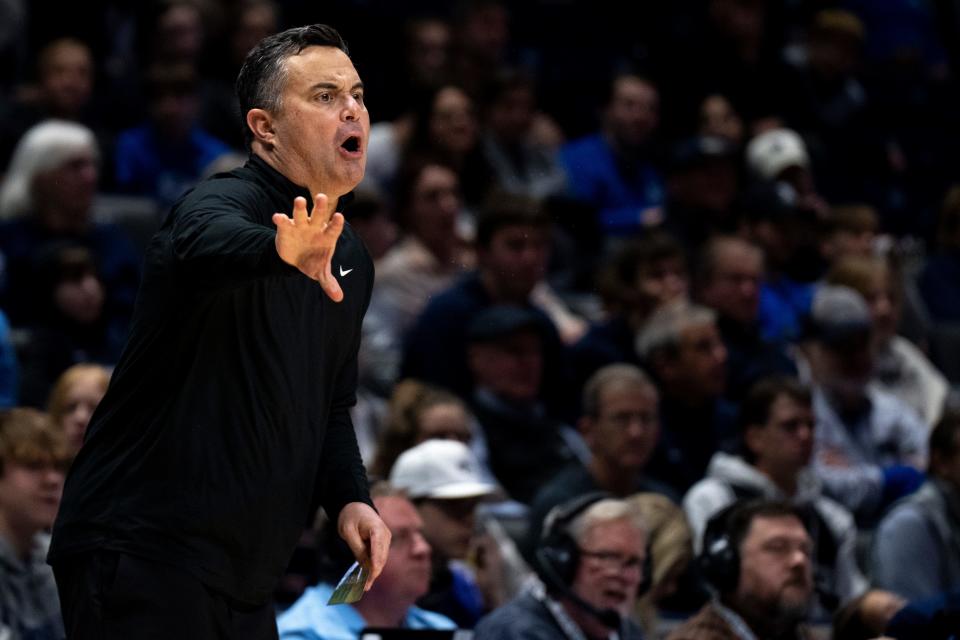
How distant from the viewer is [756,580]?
16.3 feet

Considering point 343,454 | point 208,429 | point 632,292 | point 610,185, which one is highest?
point 208,429

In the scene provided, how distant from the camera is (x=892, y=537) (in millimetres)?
5688

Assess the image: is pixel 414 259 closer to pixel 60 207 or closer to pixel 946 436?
pixel 60 207

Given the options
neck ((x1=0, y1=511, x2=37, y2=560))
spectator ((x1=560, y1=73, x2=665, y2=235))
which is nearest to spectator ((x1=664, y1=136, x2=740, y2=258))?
spectator ((x1=560, y1=73, x2=665, y2=235))

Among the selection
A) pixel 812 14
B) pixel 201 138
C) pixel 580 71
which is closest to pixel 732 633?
pixel 201 138

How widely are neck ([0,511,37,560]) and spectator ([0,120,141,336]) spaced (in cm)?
196

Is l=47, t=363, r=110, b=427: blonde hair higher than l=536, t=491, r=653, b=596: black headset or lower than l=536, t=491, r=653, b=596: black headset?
higher

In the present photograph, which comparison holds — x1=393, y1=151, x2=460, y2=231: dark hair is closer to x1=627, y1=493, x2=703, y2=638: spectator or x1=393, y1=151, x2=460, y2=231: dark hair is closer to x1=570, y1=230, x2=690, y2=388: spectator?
x1=570, y1=230, x2=690, y2=388: spectator

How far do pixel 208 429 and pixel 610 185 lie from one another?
6326 millimetres

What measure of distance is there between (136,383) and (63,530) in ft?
0.85

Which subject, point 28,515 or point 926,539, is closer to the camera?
point 28,515

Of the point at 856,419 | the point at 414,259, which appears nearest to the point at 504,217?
the point at 414,259

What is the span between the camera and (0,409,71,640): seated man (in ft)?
14.8

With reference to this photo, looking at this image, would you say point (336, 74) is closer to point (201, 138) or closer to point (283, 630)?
point (283, 630)
